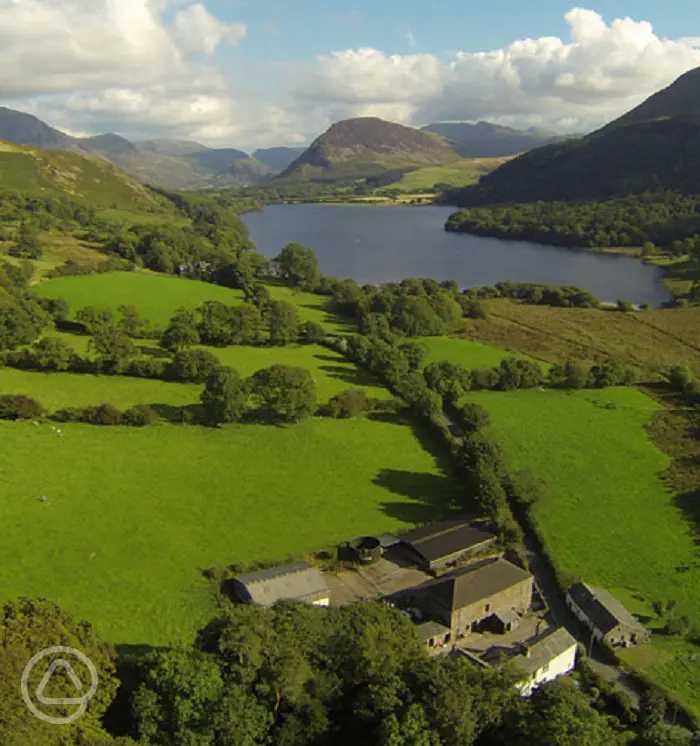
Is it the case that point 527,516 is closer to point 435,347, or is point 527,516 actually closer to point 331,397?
point 331,397

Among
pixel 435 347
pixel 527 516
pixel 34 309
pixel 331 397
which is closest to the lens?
pixel 527 516

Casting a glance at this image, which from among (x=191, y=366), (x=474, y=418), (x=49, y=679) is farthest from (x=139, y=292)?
(x=49, y=679)

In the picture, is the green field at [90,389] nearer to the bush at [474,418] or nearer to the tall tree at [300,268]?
the bush at [474,418]

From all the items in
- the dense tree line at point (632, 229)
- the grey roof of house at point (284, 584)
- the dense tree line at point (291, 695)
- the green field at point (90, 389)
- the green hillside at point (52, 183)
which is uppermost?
the green hillside at point (52, 183)

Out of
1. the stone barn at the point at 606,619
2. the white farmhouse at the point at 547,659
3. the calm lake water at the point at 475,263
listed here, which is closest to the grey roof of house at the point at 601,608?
the stone barn at the point at 606,619

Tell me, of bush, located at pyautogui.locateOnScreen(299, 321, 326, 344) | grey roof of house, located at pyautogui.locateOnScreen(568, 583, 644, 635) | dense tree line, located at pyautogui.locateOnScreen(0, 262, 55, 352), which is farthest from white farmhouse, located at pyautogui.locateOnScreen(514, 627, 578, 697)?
dense tree line, located at pyautogui.locateOnScreen(0, 262, 55, 352)

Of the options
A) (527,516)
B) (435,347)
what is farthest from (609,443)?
(435,347)
